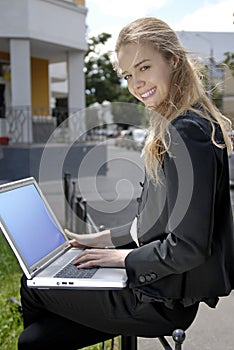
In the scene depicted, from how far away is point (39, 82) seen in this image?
16.5 m

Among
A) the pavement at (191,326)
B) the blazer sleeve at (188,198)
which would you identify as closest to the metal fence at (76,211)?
the pavement at (191,326)

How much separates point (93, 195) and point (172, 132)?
14.5ft

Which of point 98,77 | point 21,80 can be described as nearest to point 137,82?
point 21,80

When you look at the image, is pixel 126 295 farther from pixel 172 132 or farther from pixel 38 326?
pixel 172 132

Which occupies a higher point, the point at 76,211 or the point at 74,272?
the point at 74,272

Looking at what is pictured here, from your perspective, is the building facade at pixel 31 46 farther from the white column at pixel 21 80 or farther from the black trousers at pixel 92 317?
the black trousers at pixel 92 317

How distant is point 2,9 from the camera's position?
12961 millimetres

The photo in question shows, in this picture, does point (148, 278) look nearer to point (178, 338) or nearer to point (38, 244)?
point (178, 338)

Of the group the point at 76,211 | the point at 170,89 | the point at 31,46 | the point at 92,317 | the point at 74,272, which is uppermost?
the point at 31,46

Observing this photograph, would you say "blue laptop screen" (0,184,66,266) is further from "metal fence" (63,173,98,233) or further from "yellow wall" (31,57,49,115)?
"yellow wall" (31,57,49,115)

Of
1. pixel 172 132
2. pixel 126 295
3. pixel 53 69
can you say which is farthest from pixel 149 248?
pixel 53 69

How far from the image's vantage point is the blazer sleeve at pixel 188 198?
157 centimetres

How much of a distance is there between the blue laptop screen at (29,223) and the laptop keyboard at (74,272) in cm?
11

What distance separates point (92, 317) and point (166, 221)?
44 cm
